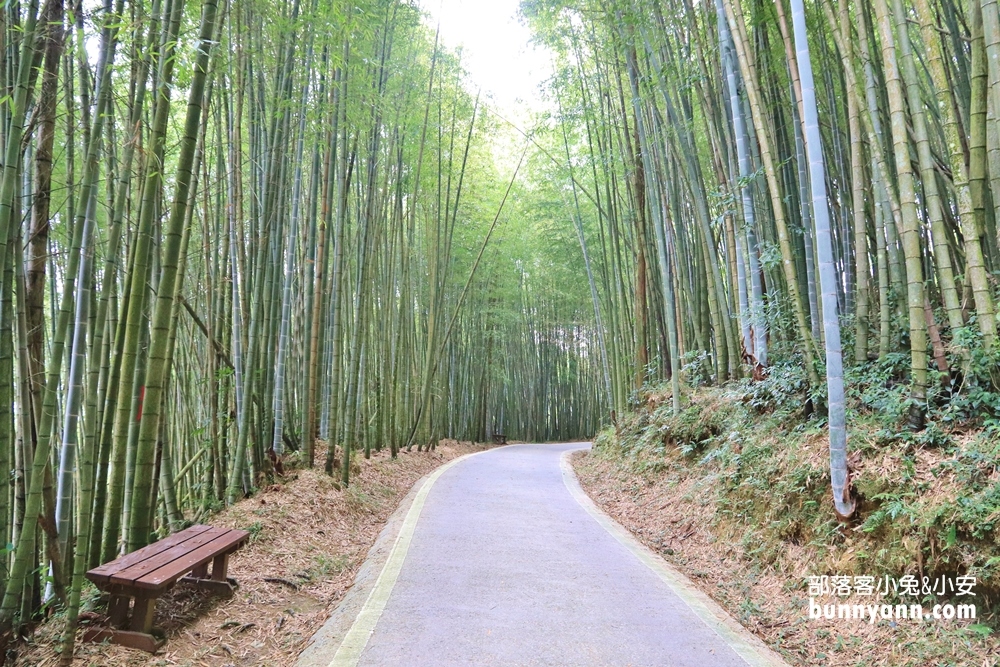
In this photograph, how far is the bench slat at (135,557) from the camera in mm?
2109

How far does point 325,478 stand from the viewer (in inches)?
203

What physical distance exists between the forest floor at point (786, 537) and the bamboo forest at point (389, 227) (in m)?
0.10

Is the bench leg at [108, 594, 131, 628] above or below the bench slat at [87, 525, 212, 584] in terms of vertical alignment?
below

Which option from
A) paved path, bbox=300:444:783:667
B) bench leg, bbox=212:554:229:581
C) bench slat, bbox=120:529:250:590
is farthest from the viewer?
bench leg, bbox=212:554:229:581

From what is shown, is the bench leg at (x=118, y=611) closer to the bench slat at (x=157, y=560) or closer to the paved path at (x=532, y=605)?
the bench slat at (x=157, y=560)

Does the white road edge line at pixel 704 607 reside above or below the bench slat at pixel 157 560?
below

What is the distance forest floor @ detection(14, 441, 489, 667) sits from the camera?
7.41 feet

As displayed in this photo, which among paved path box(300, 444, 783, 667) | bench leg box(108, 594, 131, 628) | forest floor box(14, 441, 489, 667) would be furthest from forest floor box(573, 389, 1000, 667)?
bench leg box(108, 594, 131, 628)

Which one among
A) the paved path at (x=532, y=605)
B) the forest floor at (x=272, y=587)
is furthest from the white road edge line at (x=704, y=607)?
the forest floor at (x=272, y=587)

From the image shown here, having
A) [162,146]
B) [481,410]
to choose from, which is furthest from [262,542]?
[481,410]

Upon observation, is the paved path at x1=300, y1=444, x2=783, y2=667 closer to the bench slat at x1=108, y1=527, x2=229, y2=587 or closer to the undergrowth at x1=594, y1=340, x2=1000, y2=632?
the undergrowth at x1=594, y1=340, x2=1000, y2=632

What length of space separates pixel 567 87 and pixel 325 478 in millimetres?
5861

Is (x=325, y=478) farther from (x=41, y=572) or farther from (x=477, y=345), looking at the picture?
(x=477, y=345)

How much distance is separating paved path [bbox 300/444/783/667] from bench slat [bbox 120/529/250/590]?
660 millimetres
